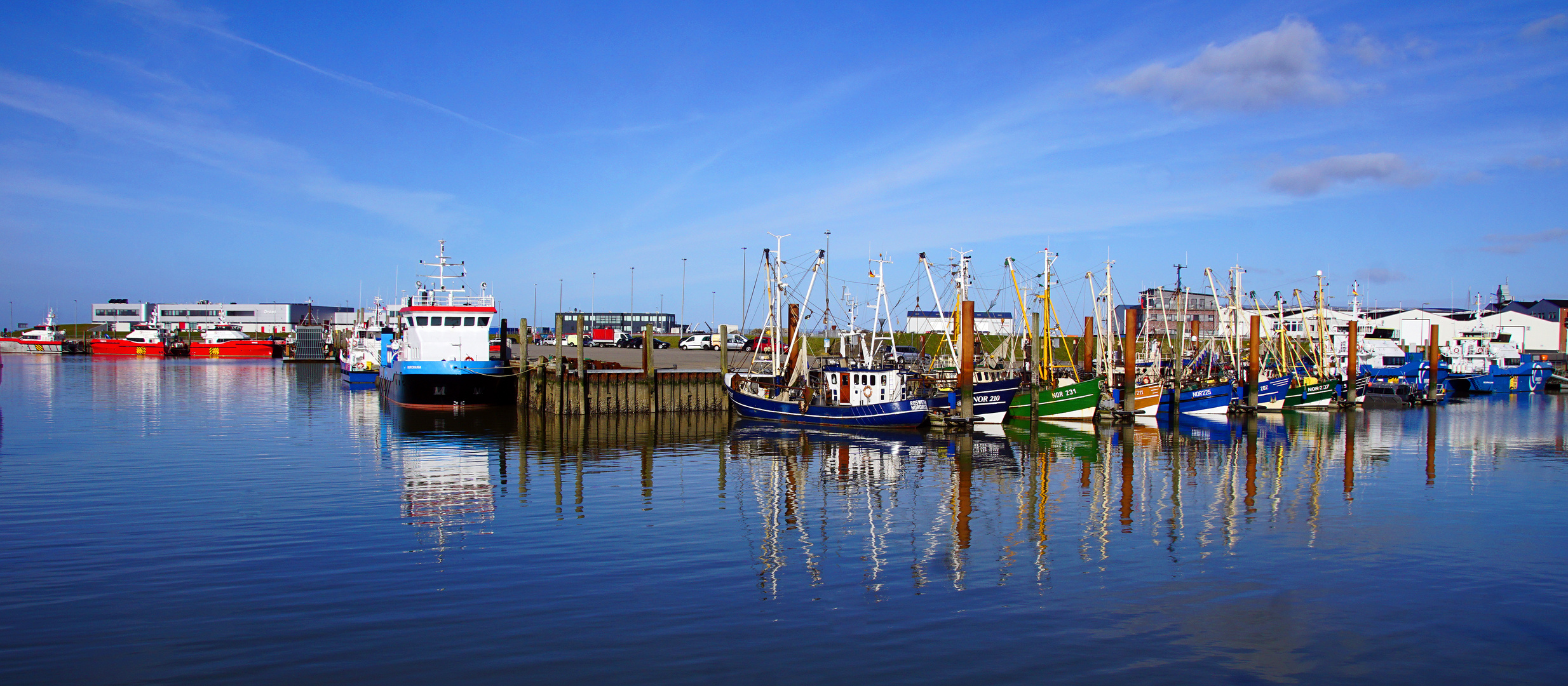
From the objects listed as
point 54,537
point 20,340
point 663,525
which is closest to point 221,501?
point 54,537

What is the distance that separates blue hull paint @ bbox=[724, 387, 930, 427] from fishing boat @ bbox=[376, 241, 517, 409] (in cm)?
1377

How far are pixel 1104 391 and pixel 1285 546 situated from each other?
98.4ft

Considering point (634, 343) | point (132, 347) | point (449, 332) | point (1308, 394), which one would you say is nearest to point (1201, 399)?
point (1308, 394)

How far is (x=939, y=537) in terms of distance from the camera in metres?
18.7

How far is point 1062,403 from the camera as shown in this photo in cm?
4588

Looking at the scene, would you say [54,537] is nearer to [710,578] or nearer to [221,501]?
[221,501]

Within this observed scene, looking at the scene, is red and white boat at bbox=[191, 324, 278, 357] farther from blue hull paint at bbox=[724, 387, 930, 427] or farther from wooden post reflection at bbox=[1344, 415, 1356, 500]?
wooden post reflection at bbox=[1344, 415, 1356, 500]

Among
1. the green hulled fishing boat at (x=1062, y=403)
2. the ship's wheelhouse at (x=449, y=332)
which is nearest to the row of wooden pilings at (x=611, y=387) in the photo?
the ship's wheelhouse at (x=449, y=332)

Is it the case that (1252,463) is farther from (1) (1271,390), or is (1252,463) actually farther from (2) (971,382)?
(1) (1271,390)

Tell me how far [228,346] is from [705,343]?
79118mm

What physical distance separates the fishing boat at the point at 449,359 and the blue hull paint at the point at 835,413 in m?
13.8

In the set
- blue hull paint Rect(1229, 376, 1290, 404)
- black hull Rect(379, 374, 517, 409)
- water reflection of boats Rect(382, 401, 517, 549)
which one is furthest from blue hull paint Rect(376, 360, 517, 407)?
blue hull paint Rect(1229, 376, 1290, 404)

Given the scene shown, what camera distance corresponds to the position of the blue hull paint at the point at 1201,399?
52156 millimetres

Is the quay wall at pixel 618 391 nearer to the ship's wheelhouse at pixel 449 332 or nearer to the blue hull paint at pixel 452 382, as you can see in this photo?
the blue hull paint at pixel 452 382
